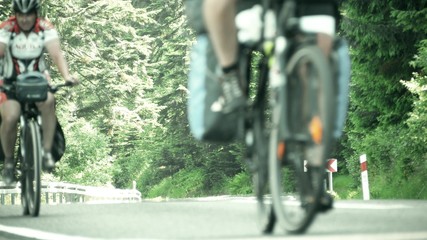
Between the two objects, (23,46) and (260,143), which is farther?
(23,46)

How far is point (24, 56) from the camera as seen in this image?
10.3 m

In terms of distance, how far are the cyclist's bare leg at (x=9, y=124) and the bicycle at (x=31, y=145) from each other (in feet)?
0.24

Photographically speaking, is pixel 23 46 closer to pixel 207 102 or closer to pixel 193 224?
pixel 193 224

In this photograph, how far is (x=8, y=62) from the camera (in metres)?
10.4

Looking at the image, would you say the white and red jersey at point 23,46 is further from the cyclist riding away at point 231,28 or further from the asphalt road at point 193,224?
the cyclist riding away at point 231,28

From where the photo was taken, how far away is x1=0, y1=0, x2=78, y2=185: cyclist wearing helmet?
10.2 metres

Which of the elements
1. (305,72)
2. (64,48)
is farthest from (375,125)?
(305,72)

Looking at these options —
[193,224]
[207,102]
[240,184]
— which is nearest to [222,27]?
[207,102]

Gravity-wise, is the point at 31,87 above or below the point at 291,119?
above

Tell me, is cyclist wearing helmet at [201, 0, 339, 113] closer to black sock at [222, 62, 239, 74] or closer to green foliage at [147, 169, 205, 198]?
black sock at [222, 62, 239, 74]

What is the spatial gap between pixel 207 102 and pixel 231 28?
0.45 meters

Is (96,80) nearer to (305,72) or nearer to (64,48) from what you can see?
(64,48)

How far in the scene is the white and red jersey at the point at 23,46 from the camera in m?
10.2

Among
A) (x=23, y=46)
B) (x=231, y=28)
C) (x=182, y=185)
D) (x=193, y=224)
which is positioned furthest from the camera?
(x=182, y=185)
